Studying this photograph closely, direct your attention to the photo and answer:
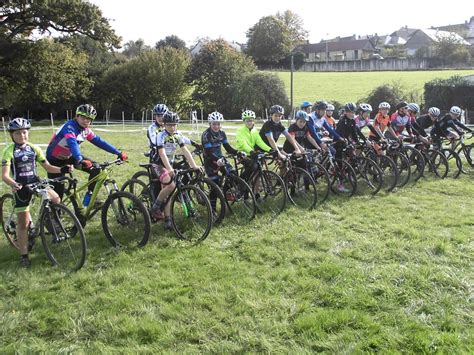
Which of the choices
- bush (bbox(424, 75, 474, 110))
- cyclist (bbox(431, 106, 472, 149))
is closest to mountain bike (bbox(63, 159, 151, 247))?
cyclist (bbox(431, 106, 472, 149))

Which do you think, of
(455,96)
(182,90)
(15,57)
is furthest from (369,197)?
(182,90)

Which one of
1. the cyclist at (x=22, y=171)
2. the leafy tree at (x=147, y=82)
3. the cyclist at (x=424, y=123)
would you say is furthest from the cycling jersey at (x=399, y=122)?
the leafy tree at (x=147, y=82)

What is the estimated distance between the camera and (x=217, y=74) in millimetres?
40469

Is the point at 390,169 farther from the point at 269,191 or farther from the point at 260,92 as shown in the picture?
the point at 260,92

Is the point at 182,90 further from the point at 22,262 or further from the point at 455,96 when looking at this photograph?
the point at 22,262

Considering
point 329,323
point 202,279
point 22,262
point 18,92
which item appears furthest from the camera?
point 18,92

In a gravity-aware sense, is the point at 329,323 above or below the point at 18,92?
below

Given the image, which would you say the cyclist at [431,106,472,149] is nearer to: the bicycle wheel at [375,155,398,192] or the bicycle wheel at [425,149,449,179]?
the bicycle wheel at [425,149,449,179]

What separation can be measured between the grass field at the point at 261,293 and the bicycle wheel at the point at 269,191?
2.23 ft

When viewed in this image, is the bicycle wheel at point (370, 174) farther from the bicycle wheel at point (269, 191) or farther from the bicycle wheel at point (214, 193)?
the bicycle wheel at point (214, 193)

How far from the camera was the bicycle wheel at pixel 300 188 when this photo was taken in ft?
25.1

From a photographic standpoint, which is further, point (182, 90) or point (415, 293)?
point (182, 90)

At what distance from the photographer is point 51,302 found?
168 inches

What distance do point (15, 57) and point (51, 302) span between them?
28.2m
